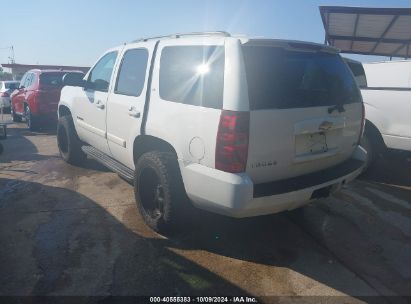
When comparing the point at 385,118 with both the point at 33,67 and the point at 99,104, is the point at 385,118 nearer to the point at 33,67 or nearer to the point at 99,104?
the point at 99,104

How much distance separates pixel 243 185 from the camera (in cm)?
280

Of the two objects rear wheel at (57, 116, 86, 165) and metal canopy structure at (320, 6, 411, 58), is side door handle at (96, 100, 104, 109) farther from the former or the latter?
metal canopy structure at (320, 6, 411, 58)

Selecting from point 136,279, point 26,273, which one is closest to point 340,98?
point 136,279

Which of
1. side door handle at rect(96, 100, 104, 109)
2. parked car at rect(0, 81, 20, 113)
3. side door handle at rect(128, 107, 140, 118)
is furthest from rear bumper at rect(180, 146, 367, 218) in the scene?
parked car at rect(0, 81, 20, 113)

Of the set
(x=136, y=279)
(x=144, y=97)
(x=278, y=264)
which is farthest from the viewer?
(x=144, y=97)

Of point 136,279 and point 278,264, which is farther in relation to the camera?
point 278,264

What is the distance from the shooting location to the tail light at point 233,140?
9.20ft

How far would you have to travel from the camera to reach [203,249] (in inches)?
141

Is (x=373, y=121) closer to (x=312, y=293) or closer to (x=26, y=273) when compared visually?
(x=312, y=293)

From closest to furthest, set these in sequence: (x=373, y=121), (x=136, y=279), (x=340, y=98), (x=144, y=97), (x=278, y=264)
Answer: (x=136, y=279)
(x=278, y=264)
(x=340, y=98)
(x=144, y=97)
(x=373, y=121)

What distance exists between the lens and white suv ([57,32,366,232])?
2.87 meters

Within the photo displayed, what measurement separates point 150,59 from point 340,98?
204 cm

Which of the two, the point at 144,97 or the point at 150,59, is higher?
the point at 150,59

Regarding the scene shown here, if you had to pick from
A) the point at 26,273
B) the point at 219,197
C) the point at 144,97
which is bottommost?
the point at 26,273
